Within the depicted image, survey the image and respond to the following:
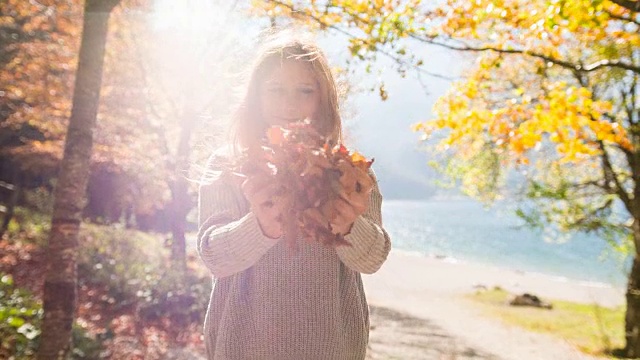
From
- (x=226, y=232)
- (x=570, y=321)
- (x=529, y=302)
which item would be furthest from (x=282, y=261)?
(x=529, y=302)

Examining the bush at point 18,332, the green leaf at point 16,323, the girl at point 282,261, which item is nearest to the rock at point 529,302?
the bush at point 18,332

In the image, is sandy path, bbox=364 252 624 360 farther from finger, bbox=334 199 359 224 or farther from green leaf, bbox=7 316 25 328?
green leaf, bbox=7 316 25 328

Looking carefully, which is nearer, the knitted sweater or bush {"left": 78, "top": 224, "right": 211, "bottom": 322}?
the knitted sweater

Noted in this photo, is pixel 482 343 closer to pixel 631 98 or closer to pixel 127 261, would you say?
pixel 631 98

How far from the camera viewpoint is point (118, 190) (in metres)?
26.2

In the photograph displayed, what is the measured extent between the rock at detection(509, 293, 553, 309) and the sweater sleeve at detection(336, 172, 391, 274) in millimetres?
20969

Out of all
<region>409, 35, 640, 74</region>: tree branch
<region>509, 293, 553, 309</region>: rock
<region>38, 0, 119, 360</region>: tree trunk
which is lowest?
<region>509, 293, 553, 309</region>: rock

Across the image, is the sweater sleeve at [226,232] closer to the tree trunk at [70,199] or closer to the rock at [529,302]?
the tree trunk at [70,199]

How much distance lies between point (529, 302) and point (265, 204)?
2170 centimetres

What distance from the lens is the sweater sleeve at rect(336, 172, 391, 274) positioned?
5.22 ft

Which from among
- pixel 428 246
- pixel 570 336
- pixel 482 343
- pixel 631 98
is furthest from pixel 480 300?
pixel 428 246

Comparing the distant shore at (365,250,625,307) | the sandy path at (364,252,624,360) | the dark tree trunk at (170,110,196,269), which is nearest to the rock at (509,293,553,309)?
the sandy path at (364,252,624,360)

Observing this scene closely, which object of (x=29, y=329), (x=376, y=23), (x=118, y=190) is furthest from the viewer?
(x=118, y=190)

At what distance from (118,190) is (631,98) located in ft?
73.7
